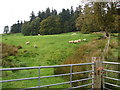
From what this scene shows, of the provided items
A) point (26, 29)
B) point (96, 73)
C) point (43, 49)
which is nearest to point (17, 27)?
point (26, 29)

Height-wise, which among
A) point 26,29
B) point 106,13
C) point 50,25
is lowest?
point 26,29

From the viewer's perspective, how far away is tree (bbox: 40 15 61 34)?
6.33 m

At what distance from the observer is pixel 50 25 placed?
6.41 metres

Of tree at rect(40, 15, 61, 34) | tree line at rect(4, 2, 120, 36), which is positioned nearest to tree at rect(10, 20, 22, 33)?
tree line at rect(4, 2, 120, 36)

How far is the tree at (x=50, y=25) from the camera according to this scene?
6.33 meters

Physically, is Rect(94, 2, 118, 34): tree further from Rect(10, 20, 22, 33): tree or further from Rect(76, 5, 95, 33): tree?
Rect(10, 20, 22, 33): tree

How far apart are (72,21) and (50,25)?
5.21ft

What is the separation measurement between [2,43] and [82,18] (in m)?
3.97

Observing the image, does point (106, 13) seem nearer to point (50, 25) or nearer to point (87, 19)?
point (87, 19)

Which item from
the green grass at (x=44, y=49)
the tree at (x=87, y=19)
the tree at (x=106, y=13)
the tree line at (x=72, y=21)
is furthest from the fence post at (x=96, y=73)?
the tree at (x=87, y=19)

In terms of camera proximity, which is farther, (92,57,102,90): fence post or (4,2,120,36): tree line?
(4,2,120,36): tree line

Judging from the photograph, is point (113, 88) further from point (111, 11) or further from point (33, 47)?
point (33, 47)

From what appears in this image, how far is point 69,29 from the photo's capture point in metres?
7.62

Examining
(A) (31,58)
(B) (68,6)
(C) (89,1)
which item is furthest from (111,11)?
(A) (31,58)
